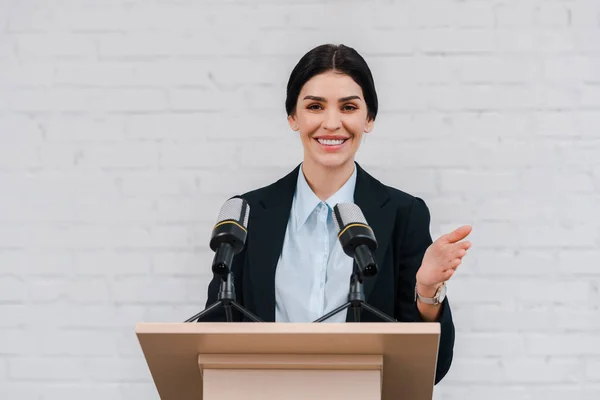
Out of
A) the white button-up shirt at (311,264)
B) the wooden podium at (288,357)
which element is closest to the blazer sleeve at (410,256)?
the white button-up shirt at (311,264)

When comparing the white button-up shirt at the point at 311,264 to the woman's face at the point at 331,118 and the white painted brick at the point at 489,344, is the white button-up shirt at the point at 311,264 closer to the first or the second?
the woman's face at the point at 331,118

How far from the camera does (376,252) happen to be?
91.1 inches

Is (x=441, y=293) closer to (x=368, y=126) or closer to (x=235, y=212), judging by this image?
(x=235, y=212)

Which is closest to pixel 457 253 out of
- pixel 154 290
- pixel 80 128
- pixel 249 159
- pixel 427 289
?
pixel 427 289

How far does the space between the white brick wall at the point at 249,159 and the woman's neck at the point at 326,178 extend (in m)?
0.50

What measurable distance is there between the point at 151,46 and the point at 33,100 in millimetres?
389

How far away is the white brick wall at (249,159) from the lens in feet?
9.44

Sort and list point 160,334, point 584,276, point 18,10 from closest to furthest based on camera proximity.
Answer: point 160,334
point 584,276
point 18,10

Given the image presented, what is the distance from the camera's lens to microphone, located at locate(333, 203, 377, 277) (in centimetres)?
172

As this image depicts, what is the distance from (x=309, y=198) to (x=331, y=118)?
0.20 m

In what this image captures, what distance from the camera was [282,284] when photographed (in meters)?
2.31

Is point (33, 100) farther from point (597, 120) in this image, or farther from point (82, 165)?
point (597, 120)

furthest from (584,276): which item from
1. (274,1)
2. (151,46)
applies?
(151,46)

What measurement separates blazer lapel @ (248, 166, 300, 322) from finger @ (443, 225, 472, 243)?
0.58 m
